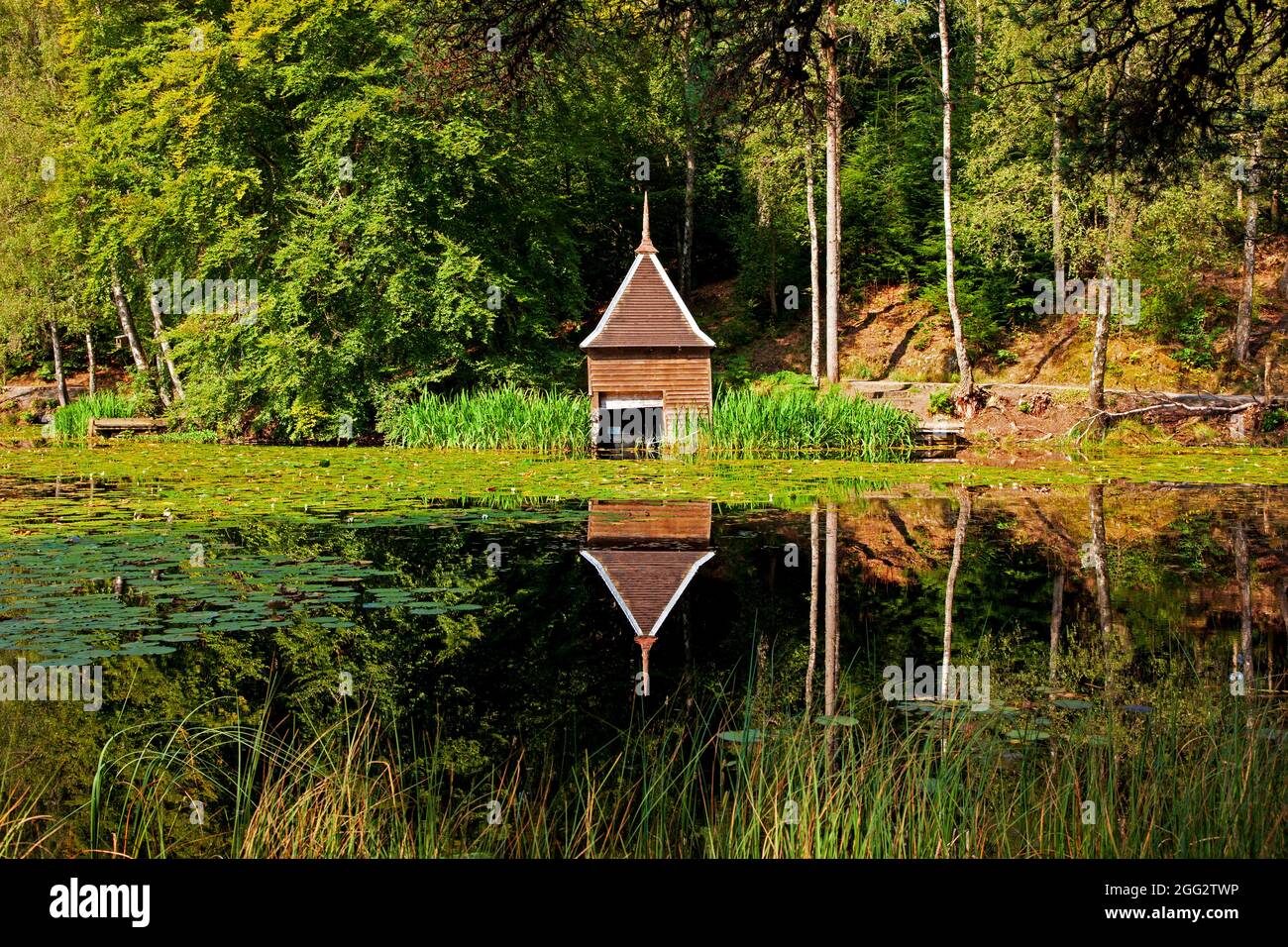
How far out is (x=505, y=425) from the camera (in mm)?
25453

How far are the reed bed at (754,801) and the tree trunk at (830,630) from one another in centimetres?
92

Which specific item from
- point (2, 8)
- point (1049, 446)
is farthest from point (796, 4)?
point (2, 8)

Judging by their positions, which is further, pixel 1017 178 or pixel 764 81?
pixel 1017 178

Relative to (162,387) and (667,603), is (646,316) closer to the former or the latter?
(162,387)

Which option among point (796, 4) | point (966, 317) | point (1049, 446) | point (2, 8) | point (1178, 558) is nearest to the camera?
point (796, 4)

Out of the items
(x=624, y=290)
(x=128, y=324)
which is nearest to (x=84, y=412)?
(x=128, y=324)

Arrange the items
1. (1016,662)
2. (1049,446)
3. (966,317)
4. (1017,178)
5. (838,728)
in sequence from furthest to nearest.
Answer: (966,317) → (1017,178) → (1049,446) → (1016,662) → (838,728)

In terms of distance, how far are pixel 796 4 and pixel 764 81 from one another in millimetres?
642

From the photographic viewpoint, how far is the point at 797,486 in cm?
1855

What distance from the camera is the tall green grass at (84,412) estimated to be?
31453 mm

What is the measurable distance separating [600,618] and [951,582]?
3.54 metres

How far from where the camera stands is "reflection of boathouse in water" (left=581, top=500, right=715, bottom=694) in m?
9.95

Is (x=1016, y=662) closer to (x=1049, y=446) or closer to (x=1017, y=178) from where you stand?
(x=1049, y=446)

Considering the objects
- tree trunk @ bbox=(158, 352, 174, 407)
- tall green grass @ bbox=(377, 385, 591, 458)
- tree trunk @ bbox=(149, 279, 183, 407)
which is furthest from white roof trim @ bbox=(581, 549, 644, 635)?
tree trunk @ bbox=(158, 352, 174, 407)
